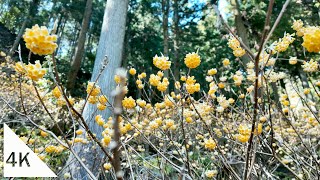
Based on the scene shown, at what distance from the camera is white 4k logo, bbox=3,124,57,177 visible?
3.02 feet

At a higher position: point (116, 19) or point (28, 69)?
point (116, 19)

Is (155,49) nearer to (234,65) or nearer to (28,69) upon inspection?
(234,65)

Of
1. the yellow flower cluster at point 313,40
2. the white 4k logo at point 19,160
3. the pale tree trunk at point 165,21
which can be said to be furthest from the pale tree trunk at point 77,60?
the yellow flower cluster at point 313,40

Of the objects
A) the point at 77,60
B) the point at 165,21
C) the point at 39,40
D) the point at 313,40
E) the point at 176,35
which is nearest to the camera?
the point at 39,40

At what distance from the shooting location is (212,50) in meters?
14.9

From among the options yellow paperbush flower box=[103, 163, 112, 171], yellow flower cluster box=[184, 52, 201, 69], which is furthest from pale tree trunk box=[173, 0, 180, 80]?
yellow flower cluster box=[184, 52, 201, 69]

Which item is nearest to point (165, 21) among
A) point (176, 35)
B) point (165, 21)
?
point (165, 21)

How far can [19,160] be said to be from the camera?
3.02 feet

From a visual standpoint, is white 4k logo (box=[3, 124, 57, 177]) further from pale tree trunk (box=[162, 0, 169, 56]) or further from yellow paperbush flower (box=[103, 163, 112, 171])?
pale tree trunk (box=[162, 0, 169, 56])

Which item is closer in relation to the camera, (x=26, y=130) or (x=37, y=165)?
(x=37, y=165)

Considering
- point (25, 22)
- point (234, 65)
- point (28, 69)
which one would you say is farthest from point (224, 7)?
Result: point (28, 69)

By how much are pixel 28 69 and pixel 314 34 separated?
3.45 ft

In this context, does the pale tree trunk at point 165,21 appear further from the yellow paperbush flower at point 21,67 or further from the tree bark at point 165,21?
the yellow paperbush flower at point 21,67

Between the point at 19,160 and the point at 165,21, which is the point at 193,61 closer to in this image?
the point at 19,160
